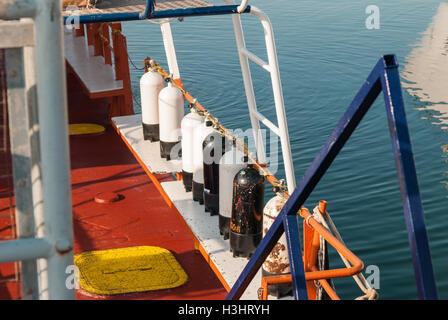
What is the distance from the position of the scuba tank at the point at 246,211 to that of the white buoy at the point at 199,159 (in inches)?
35.5

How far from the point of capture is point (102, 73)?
11.3 m

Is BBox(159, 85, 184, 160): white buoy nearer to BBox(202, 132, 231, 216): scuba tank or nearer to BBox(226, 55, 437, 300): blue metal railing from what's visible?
BBox(202, 132, 231, 216): scuba tank

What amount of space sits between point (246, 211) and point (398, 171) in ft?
9.90

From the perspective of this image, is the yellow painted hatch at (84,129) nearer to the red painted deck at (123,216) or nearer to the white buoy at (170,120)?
the red painted deck at (123,216)

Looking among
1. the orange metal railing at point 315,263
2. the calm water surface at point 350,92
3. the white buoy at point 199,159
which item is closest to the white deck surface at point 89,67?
the calm water surface at point 350,92

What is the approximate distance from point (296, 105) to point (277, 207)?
13137mm

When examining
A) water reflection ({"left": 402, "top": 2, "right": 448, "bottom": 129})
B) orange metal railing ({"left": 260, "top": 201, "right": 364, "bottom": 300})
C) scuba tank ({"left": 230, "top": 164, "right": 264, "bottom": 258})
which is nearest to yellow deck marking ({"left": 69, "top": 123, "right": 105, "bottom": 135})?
scuba tank ({"left": 230, "top": 164, "right": 264, "bottom": 258})

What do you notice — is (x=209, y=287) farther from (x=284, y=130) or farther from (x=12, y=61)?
(x=12, y=61)

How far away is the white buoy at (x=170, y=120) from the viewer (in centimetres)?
706

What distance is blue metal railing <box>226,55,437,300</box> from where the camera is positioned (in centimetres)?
181

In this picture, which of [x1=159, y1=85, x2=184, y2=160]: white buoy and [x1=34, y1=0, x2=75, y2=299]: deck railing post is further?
[x1=159, y1=85, x2=184, y2=160]: white buoy

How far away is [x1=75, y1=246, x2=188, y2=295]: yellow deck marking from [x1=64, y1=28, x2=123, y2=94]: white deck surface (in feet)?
13.8

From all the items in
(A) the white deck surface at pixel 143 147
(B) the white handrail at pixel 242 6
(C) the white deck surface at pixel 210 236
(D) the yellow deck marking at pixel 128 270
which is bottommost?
(D) the yellow deck marking at pixel 128 270

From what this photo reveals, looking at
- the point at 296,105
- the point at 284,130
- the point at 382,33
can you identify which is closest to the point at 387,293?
the point at 284,130
